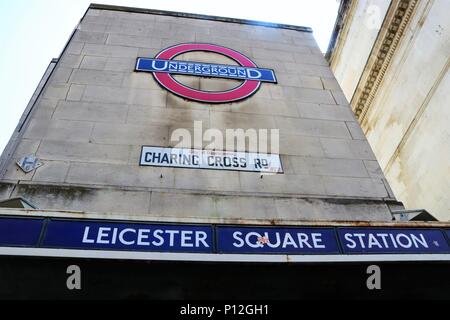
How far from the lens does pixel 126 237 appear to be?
419 cm

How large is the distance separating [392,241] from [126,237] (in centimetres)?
303

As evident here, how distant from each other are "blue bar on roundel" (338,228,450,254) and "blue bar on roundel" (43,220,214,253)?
162cm

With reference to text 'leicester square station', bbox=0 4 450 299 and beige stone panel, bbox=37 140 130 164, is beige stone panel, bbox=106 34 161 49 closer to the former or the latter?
text 'leicester square station', bbox=0 4 450 299

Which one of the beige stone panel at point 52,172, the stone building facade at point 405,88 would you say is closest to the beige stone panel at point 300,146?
the beige stone panel at point 52,172

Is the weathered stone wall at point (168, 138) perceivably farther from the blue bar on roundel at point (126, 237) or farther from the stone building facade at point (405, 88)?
the stone building facade at point (405, 88)

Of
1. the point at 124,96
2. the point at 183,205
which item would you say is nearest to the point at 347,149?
the point at 183,205

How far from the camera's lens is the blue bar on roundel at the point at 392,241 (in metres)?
4.50

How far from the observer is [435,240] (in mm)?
4746

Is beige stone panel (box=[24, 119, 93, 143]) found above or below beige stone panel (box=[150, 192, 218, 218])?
above

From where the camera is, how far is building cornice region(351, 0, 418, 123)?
14531 mm

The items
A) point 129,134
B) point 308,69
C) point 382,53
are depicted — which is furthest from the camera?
point 382,53

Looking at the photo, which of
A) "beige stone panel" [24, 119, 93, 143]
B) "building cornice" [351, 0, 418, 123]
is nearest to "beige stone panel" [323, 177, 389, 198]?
"beige stone panel" [24, 119, 93, 143]

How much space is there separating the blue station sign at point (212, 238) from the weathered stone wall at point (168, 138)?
0.31 metres

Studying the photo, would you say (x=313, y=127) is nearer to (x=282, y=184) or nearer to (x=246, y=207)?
(x=282, y=184)
